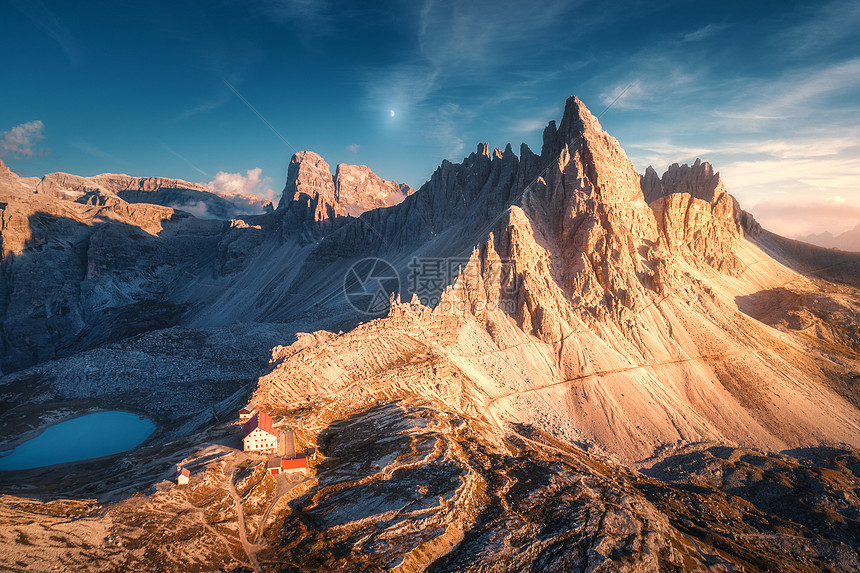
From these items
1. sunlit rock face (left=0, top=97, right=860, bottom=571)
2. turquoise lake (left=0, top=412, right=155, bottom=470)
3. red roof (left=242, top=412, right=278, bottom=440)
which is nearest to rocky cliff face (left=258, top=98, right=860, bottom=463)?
sunlit rock face (left=0, top=97, right=860, bottom=571)

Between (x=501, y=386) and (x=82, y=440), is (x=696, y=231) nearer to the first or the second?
(x=501, y=386)

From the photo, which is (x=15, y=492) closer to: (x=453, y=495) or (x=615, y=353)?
(x=453, y=495)

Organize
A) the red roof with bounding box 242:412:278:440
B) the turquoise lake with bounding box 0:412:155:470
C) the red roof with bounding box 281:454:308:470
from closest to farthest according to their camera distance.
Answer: the red roof with bounding box 281:454:308:470 < the red roof with bounding box 242:412:278:440 < the turquoise lake with bounding box 0:412:155:470

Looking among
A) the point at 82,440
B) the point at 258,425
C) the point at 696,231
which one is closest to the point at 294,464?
the point at 258,425

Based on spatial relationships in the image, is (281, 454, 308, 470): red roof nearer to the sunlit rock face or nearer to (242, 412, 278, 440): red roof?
the sunlit rock face

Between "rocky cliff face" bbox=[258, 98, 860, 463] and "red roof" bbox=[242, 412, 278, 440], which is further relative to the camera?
"rocky cliff face" bbox=[258, 98, 860, 463]

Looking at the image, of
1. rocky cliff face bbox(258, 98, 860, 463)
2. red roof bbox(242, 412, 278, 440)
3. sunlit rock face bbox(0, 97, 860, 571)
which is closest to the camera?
sunlit rock face bbox(0, 97, 860, 571)

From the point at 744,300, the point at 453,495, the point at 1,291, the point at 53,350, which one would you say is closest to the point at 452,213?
the point at 744,300

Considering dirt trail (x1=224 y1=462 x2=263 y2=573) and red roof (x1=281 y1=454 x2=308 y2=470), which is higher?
red roof (x1=281 y1=454 x2=308 y2=470)
